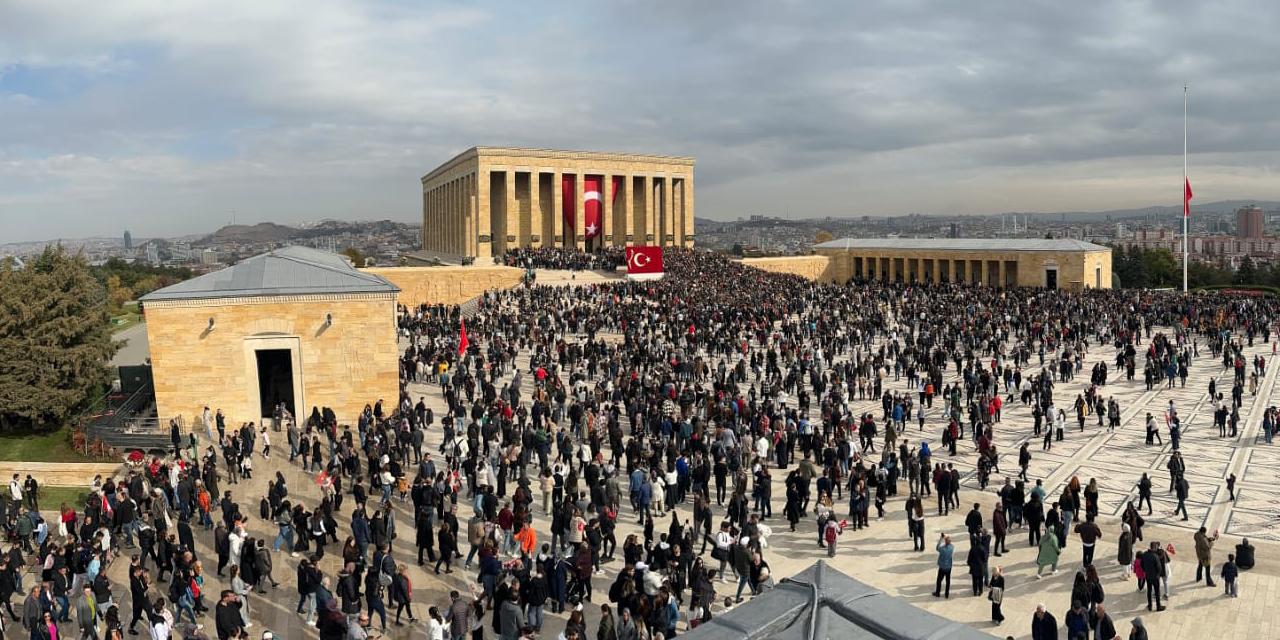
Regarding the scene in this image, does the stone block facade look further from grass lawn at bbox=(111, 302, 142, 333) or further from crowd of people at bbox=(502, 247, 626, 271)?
grass lawn at bbox=(111, 302, 142, 333)

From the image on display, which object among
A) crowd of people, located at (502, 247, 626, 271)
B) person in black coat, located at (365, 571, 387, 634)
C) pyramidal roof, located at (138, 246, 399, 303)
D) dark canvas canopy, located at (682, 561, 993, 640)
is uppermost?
crowd of people, located at (502, 247, 626, 271)

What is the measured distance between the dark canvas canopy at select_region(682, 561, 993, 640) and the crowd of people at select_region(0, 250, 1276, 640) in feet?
15.8

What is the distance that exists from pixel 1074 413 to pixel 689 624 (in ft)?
50.6

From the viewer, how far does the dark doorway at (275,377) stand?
72.1 ft

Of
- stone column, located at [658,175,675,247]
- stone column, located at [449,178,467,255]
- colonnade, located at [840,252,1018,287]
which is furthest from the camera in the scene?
stone column, located at [658,175,675,247]

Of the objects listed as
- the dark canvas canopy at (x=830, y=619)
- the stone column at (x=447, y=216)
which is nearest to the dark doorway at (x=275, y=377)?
the dark canvas canopy at (x=830, y=619)

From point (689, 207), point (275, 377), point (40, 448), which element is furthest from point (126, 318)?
point (689, 207)

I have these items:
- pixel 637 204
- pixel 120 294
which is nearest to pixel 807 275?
pixel 637 204

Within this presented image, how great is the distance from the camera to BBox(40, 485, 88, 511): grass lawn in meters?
19.4

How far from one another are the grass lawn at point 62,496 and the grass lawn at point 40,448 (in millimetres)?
1101

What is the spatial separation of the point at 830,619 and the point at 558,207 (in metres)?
57.5

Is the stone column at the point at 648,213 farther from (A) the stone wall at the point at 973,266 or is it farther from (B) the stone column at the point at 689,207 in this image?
(A) the stone wall at the point at 973,266

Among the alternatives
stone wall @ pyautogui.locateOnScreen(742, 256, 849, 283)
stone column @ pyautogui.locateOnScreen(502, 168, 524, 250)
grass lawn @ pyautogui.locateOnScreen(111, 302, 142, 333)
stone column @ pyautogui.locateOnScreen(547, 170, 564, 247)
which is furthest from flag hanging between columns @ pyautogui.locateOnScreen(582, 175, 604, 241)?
grass lawn @ pyautogui.locateOnScreen(111, 302, 142, 333)

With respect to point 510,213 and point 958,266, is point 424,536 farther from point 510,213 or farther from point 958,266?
point 958,266
